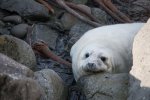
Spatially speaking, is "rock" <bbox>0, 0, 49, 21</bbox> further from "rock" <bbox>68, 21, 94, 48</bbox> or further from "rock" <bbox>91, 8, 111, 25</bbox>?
"rock" <bbox>91, 8, 111, 25</bbox>

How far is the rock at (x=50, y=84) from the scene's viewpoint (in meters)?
5.44

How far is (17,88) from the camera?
15.1 feet

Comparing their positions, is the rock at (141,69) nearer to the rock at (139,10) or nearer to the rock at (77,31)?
the rock at (77,31)

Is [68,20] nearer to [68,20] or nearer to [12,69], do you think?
[68,20]

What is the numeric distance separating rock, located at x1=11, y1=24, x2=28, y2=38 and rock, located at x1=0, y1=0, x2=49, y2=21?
0.92 feet

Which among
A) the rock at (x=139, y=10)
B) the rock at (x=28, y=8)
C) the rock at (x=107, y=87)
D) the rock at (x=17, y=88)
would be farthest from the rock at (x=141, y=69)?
the rock at (x=139, y=10)

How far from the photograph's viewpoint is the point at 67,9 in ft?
25.6

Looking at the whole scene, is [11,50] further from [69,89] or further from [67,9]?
[67,9]

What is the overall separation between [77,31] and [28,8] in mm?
785

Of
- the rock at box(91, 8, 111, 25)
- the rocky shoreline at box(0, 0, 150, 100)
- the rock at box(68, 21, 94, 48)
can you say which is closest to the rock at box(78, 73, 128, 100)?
the rocky shoreline at box(0, 0, 150, 100)

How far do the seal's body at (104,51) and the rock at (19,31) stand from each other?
91cm

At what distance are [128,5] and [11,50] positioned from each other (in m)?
3.03

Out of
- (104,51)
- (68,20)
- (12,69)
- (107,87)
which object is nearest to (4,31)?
(68,20)

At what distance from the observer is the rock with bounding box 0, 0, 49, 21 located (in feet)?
25.0
